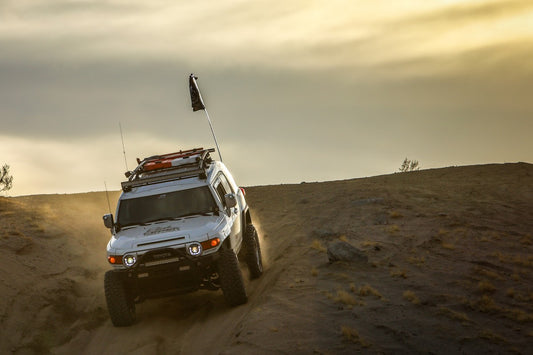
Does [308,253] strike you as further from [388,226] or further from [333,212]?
[333,212]

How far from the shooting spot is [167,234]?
845cm

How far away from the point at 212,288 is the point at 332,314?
2.10 meters

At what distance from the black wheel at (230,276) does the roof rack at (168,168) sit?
175cm

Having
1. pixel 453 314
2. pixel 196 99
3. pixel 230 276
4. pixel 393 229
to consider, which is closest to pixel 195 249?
pixel 230 276

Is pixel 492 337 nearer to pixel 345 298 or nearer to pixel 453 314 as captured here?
pixel 453 314

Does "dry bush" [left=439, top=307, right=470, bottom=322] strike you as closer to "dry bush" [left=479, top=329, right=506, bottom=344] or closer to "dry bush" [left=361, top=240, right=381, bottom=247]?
"dry bush" [left=479, top=329, right=506, bottom=344]

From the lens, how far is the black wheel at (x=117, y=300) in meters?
8.71

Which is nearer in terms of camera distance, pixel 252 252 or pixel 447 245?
pixel 252 252

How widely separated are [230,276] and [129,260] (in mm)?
1653

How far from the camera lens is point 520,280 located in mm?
9969

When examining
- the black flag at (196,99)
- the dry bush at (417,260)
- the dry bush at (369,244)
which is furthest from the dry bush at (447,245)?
the black flag at (196,99)

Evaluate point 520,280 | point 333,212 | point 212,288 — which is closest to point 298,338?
point 212,288

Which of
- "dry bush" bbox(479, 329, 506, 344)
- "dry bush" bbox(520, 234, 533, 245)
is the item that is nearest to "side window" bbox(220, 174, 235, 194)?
"dry bush" bbox(479, 329, 506, 344)

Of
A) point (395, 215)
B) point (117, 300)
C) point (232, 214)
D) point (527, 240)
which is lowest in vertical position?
point (527, 240)
